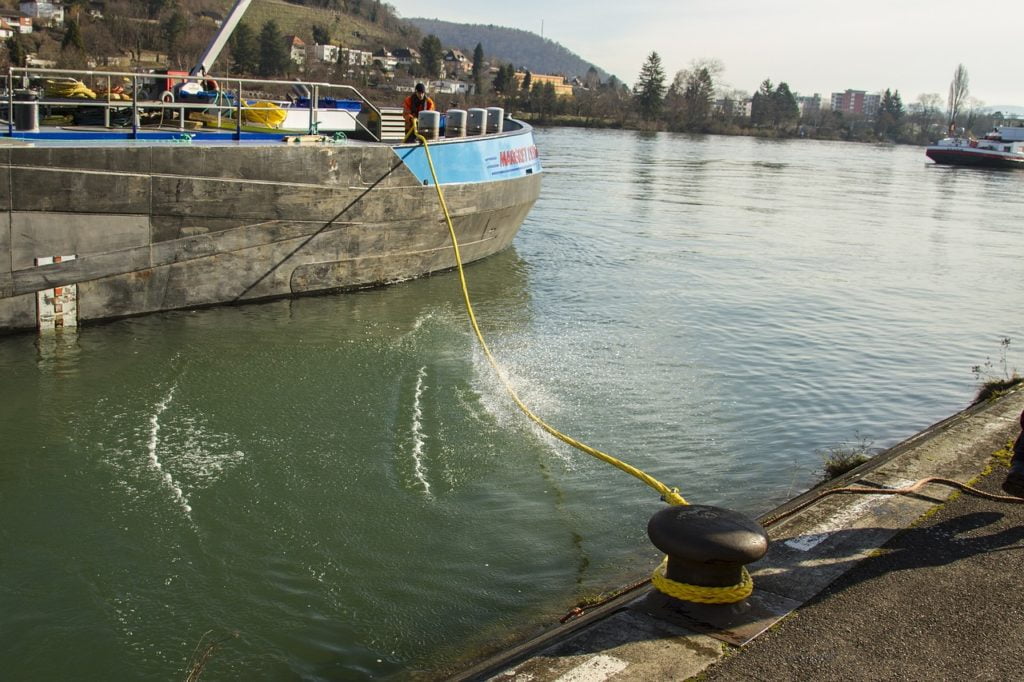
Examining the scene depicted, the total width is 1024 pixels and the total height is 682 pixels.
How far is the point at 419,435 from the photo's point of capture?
8.30 meters

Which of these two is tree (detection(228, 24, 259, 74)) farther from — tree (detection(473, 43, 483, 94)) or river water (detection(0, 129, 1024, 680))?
river water (detection(0, 129, 1024, 680))

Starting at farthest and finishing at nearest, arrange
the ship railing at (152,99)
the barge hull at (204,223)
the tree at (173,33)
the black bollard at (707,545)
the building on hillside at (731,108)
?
the building on hillside at (731,108), the tree at (173,33), the ship railing at (152,99), the barge hull at (204,223), the black bollard at (707,545)

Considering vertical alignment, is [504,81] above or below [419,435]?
above

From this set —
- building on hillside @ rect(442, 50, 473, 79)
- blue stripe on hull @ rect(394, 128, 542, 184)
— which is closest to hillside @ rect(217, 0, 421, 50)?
building on hillside @ rect(442, 50, 473, 79)

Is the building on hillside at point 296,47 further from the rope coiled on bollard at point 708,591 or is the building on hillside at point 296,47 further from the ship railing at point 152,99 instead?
the rope coiled on bollard at point 708,591

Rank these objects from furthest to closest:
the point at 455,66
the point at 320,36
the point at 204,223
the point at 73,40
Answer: the point at 455,66 < the point at 320,36 < the point at 73,40 < the point at 204,223

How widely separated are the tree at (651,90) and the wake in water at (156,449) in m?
106

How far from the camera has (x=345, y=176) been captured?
1268 cm

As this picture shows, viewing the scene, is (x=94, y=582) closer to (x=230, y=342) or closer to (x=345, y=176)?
(x=230, y=342)

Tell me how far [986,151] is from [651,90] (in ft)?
210

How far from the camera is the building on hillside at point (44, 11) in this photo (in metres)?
89.1

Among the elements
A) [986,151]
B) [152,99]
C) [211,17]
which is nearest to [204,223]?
[152,99]

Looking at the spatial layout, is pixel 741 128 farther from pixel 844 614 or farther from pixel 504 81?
pixel 844 614

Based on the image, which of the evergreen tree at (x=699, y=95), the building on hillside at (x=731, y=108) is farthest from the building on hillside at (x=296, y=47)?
the building on hillside at (x=731, y=108)
